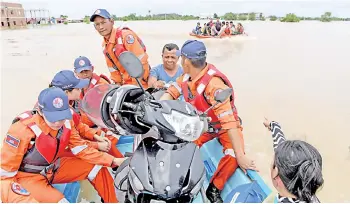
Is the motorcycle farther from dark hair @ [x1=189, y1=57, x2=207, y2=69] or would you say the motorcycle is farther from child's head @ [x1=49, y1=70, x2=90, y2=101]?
child's head @ [x1=49, y1=70, x2=90, y2=101]

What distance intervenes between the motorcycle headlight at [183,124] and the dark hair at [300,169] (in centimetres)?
30

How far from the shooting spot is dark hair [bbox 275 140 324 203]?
1015 mm

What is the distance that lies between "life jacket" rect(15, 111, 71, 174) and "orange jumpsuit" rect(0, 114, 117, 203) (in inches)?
0.5

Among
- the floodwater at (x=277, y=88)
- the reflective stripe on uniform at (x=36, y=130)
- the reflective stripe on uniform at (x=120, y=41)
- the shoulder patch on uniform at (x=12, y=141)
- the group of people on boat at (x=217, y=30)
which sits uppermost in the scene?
the reflective stripe on uniform at (x=120, y=41)

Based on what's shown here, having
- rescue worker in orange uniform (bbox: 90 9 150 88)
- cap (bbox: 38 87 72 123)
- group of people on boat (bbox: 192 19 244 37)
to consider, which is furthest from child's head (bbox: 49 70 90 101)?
group of people on boat (bbox: 192 19 244 37)

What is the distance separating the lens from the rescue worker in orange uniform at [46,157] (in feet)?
5.39

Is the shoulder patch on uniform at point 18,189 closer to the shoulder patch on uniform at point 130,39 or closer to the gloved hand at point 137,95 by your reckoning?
the gloved hand at point 137,95

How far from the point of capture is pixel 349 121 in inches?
180

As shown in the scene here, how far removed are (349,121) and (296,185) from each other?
13.2ft

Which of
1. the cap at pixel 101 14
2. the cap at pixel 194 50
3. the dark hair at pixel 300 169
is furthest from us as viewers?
the cap at pixel 101 14

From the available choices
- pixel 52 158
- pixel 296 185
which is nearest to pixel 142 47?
pixel 52 158

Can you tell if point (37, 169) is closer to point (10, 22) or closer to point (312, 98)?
point (312, 98)

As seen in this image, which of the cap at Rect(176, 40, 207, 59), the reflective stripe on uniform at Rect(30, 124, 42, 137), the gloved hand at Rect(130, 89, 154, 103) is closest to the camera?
the gloved hand at Rect(130, 89, 154, 103)

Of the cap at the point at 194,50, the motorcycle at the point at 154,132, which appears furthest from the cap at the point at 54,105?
the cap at the point at 194,50
